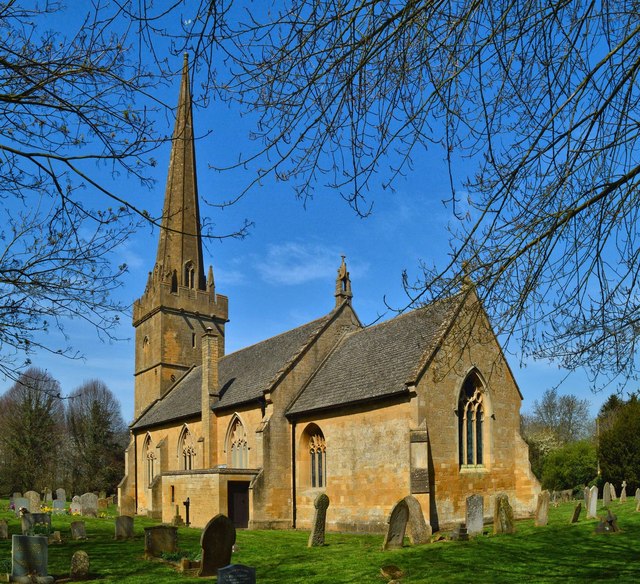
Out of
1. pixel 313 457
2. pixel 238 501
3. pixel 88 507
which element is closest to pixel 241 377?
pixel 313 457

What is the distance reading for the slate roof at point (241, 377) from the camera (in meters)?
28.6

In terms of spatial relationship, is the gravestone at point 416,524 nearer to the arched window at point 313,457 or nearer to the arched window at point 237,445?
the arched window at point 313,457

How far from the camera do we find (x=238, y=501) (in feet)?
83.6

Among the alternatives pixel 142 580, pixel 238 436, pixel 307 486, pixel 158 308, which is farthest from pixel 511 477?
Answer: pixel 158 308

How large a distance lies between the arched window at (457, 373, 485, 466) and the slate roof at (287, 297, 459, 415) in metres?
2.35

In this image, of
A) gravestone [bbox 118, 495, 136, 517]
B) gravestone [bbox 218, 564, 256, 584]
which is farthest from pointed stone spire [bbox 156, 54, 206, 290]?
gravestone [bbox 218, 564, 256, 584]

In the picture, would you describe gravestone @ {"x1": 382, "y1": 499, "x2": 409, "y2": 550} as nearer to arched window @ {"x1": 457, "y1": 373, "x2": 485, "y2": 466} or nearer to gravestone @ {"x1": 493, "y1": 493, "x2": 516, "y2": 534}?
gravestone @ {"x1": 493, "y1": 493, "x2": 516, "y2": 534}

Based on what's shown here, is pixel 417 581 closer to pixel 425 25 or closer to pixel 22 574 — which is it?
pixel 22 574

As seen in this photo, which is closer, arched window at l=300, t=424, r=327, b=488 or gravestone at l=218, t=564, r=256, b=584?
gravestone at l=218, t=564, r=256, b=584

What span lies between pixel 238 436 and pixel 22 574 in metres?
17.4

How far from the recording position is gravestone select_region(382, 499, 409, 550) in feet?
53.7

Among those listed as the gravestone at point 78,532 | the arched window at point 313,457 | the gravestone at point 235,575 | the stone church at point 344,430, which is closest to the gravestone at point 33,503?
the stone church at point 344,430

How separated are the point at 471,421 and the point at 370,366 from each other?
13.1ft

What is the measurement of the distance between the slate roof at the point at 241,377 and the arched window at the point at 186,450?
98 centimetres
